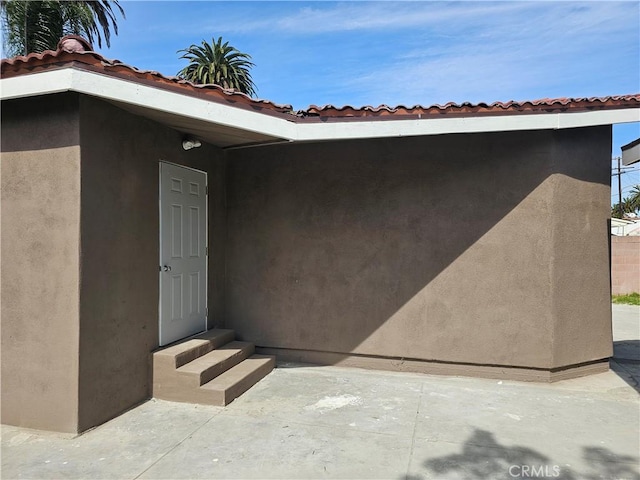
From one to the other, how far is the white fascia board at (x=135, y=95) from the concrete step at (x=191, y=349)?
2.48 meters

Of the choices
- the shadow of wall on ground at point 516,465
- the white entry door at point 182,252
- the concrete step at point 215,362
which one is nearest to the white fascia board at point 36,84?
the white entry door at point 182,252

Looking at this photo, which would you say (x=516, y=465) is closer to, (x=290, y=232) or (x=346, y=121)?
(x=346, y=121)

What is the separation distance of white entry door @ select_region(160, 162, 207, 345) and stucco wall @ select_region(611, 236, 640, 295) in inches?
515

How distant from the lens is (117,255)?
4148 mm

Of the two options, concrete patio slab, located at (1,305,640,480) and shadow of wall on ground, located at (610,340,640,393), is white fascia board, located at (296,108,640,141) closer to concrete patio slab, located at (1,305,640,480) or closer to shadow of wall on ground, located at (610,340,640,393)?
concrete patio slab, located at (1,305,640,480)

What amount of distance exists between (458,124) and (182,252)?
3522mm

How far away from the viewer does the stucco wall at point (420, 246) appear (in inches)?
205

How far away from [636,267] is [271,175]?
12.9 meters

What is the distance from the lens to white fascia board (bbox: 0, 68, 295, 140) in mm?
3424

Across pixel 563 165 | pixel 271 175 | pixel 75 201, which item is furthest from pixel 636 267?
pixel 75 201

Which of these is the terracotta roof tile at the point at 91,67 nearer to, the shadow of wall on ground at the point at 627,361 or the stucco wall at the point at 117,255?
the stucco wall at the point at 117,255

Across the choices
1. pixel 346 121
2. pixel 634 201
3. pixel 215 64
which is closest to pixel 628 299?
pixel 346 121

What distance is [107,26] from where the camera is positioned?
14.5m

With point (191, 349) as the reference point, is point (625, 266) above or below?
above
